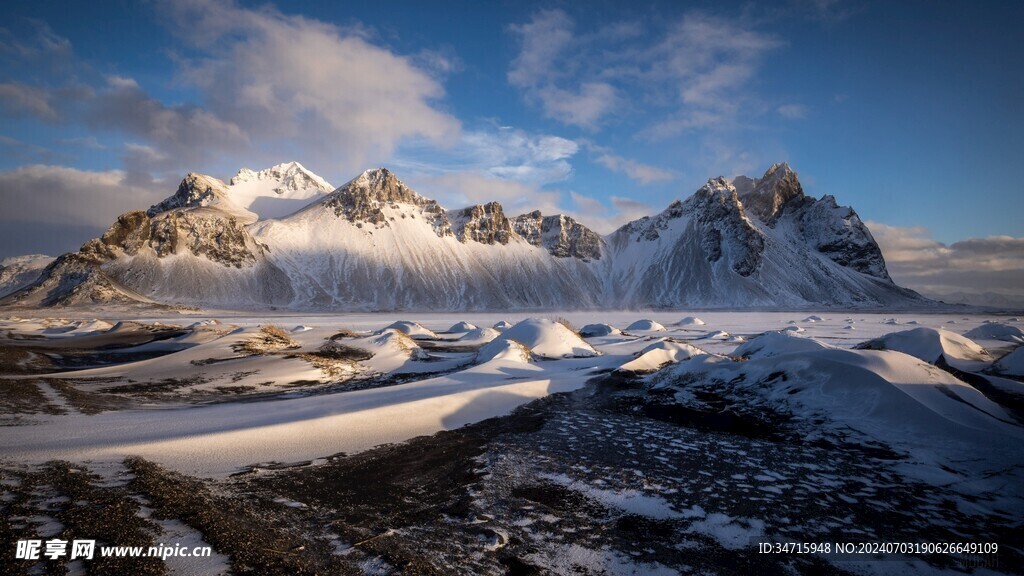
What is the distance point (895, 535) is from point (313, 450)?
8013mm

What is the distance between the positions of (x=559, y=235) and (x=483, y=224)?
2847 cm

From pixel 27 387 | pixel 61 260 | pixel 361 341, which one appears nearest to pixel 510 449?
pixel 27 387

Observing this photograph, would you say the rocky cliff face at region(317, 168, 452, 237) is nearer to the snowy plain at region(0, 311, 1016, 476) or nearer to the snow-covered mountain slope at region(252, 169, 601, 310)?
the snow-covered mountain slope at region(252, 169, 601, 310)

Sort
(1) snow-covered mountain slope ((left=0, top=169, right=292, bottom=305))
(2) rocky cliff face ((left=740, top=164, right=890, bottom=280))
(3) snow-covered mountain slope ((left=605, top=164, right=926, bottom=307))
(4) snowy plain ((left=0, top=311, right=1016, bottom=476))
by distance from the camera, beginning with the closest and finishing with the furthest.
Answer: (4) snowy plain ((left=0, top=311, right=1016, bottom=476)) → (1) snow-covered mountain slope ((left=0, top=169, right=292, bottom=305)) → (3) snow-covered mountain slope ((left=605, top=164, right=926, bottom=307)) → (2) rocky cliff face ((left=740, top=164, right=890, bottom=280))

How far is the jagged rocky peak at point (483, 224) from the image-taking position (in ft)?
476

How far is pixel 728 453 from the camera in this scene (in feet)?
26.8

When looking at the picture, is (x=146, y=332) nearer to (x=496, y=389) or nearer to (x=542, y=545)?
(x=496, y=389)

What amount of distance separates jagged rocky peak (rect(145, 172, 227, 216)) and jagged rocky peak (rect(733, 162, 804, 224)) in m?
190

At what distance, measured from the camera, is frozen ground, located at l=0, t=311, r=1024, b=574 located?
443cm

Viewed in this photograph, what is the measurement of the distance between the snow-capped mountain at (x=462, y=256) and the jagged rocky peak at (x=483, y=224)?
451mm

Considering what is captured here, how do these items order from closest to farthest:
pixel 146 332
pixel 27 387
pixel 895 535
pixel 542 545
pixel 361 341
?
pixel 542 545
pixel 895 535
pixel 27 387
pixel 361 341
pixel 146 332

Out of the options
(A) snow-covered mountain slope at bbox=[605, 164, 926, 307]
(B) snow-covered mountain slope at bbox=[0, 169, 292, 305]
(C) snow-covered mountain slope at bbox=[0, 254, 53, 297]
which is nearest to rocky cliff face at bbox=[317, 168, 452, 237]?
(B) snow-covered mountain slope at bbox=[0, 169, 292, 305]

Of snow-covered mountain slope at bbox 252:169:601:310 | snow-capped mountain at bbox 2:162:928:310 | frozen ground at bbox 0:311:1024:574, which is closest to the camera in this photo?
frozen ground at bbox 0:311:1024:574

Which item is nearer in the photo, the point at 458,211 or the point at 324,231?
the point at 324,231
